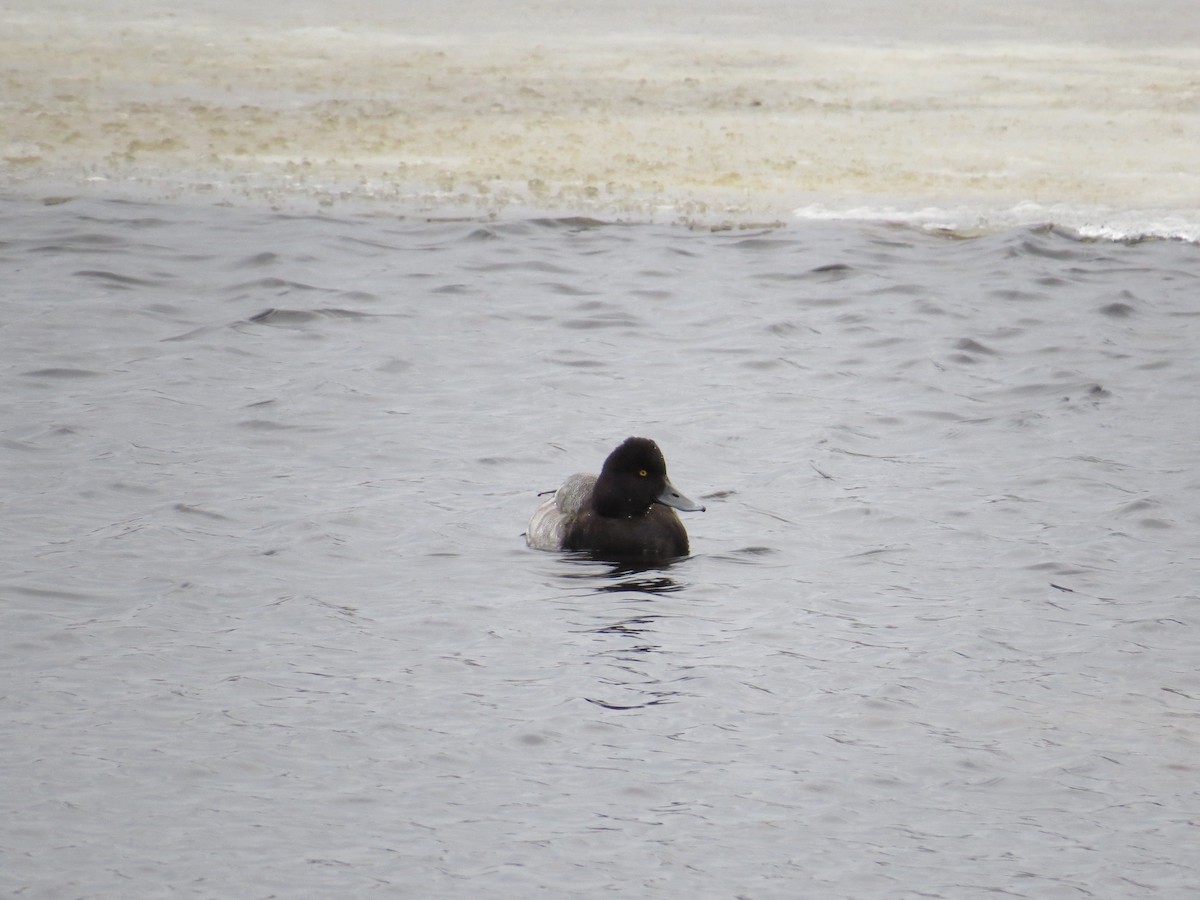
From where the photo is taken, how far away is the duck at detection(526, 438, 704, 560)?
9781 millimetres

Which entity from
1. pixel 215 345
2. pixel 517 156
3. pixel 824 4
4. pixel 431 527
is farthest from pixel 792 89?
pixel 431 527

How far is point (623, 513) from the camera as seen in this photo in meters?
9.94

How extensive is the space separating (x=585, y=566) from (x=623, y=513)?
17.7 inches

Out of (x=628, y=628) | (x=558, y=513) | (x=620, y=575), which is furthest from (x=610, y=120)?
(x=628, y=628)

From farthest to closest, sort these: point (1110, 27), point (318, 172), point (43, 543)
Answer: point (1110, 27) < point (318, 172) < point (43, 543)

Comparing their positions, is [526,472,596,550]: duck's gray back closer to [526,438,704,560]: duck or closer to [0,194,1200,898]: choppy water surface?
[526,438,704,560]: duck

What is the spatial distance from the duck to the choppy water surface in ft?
0.83

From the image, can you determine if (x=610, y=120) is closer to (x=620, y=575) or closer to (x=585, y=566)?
(x=585, y=566)

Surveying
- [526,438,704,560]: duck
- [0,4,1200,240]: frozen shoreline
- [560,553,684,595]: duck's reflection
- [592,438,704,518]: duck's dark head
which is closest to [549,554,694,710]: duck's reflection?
[560,553,684,595]: duck's reflection

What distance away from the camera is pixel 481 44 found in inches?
878

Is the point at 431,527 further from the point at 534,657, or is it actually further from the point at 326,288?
the point at 326,288

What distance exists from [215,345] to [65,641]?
19.5 ft

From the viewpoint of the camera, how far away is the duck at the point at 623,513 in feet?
32.1

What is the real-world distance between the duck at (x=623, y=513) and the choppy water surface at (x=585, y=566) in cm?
25
